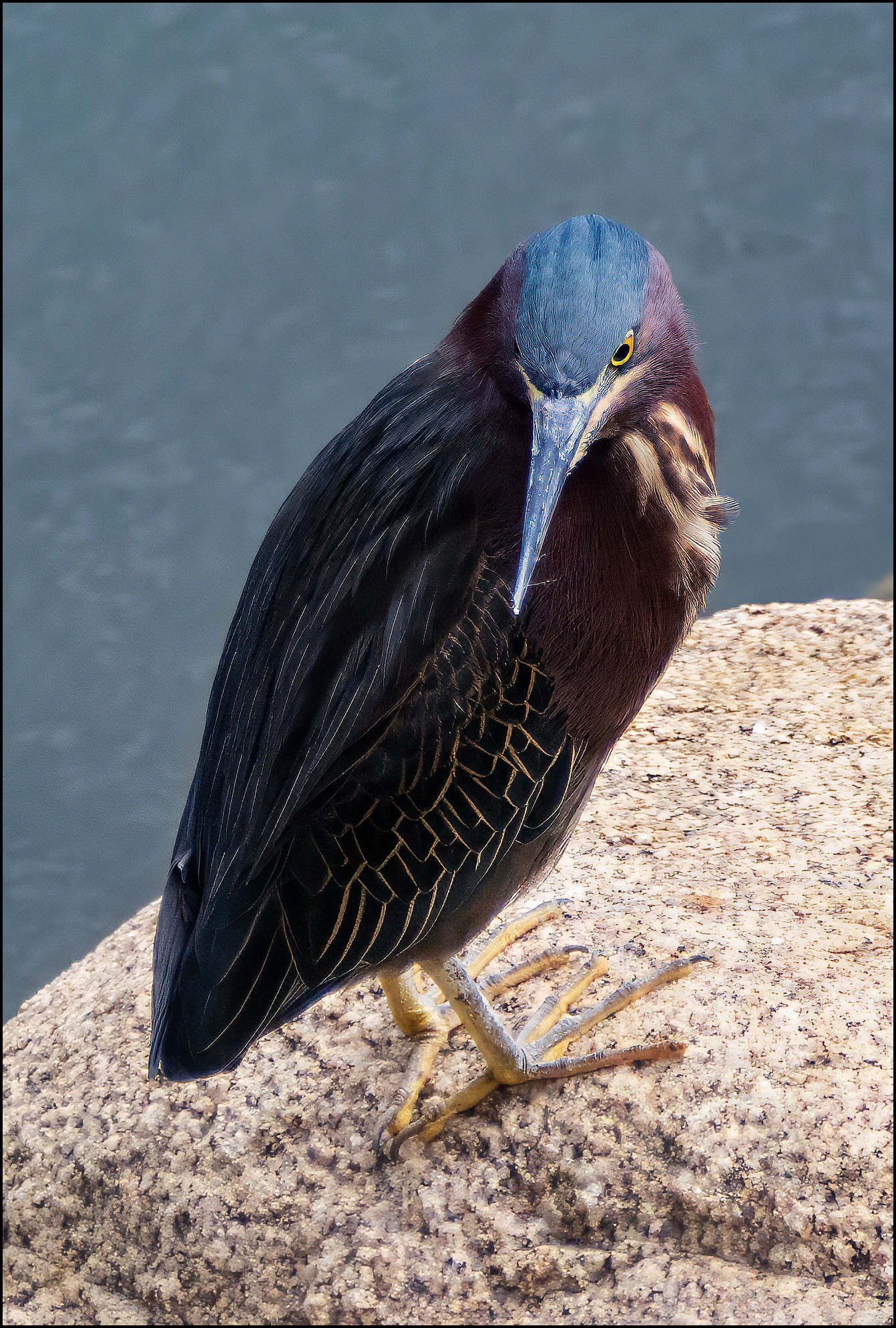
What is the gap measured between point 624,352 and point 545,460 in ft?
0.66

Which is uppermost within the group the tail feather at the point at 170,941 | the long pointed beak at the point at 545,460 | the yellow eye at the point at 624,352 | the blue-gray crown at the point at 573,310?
the blue-gray crown at the point at 573,310

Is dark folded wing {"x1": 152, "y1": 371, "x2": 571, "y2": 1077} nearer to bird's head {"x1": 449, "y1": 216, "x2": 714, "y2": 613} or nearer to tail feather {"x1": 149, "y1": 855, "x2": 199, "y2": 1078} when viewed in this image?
tail feather {"x1": 149, "y1": 855, "x2": 199, "y2": 1078}

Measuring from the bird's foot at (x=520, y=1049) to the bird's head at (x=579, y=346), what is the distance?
3.01 ft

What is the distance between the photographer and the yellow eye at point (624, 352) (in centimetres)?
140

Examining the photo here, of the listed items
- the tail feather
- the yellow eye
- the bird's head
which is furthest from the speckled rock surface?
the yellow eye

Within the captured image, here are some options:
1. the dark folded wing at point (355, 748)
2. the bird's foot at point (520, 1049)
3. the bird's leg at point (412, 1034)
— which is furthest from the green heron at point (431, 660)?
the bird's leg at point (412, 1034)

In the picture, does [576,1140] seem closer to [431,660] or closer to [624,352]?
[431,660]

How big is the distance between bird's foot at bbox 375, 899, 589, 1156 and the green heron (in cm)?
32

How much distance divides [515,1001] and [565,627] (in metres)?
0.98

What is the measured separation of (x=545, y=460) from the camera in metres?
1.33

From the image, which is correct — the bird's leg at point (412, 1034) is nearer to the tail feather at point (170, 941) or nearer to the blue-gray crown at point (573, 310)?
the tail feather at point (170, 941)

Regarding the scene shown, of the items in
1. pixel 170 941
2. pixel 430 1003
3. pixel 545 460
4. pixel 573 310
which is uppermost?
pixel 573 310

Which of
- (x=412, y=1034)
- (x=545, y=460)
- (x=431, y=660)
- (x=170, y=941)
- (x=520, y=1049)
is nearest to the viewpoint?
(x=545, y=460)

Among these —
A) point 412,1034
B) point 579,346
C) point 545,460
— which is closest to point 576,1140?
point 412,1034
